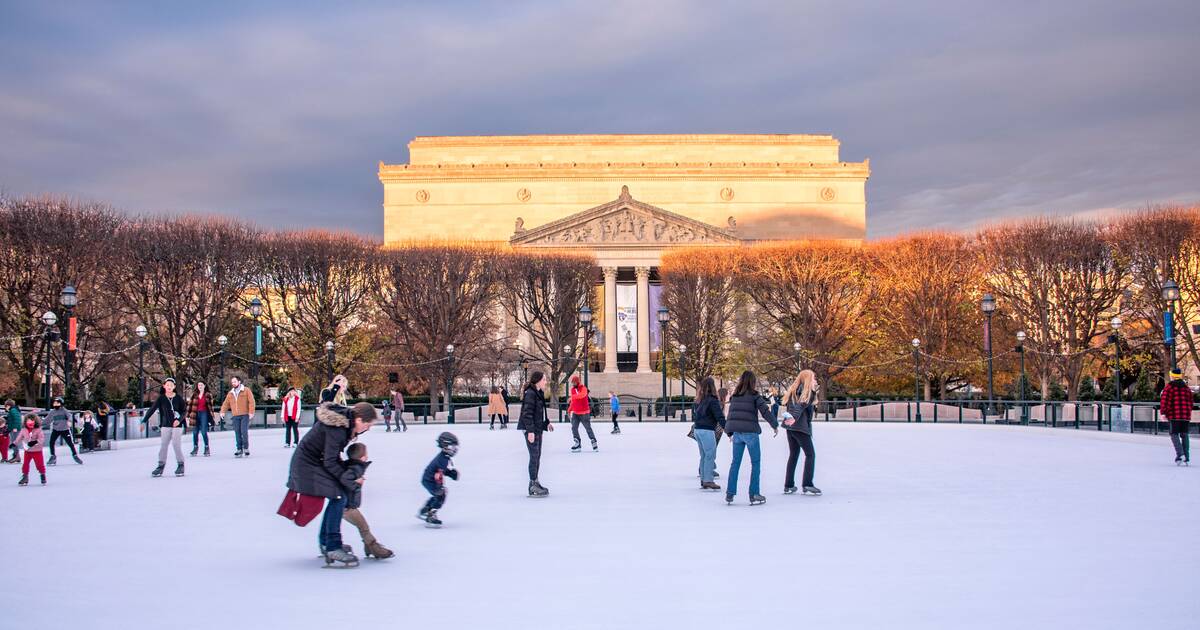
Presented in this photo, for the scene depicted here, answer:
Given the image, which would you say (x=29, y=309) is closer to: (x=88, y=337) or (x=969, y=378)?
(x=88, y=337)

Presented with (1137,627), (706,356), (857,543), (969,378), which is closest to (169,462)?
(857,543)

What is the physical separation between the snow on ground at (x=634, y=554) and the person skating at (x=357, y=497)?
11 cm

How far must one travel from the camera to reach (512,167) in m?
76.8

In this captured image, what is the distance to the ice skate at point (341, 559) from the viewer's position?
8.76m

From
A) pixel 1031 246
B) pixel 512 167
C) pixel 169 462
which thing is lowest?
pixel 169 462

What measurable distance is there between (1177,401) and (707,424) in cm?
869

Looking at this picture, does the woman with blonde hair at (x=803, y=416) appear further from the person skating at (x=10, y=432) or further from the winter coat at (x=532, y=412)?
the person skating at (x=10, y=432)

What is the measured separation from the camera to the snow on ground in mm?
7066

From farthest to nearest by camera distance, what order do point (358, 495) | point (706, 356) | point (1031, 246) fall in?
1. point (706, 356)
2. point (1031, 246)
3. point (358, 495)

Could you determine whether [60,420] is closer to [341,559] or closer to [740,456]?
[740,456]

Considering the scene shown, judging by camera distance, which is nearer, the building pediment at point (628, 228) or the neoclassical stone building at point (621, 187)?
the building pediment at point (628, 228)

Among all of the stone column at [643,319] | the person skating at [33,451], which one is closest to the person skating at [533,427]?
the person skating at [33,451]

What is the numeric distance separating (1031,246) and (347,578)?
42393 mm

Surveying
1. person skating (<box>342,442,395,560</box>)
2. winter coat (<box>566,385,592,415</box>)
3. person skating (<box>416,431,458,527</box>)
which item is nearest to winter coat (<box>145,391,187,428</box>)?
person skating (<box>416,431,458,527</box>)
